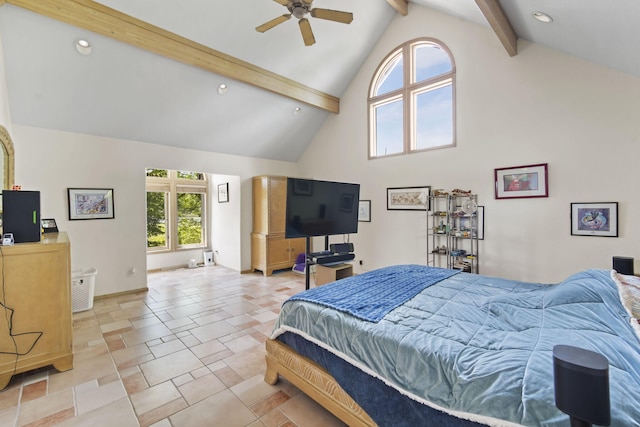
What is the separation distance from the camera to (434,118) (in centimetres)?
463

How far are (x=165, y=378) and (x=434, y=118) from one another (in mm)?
4838

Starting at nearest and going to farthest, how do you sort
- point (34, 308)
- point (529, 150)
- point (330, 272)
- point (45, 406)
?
point (45, 406), point (34, 308), point (330, 272), point (529, 150)

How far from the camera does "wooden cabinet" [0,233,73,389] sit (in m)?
2.24

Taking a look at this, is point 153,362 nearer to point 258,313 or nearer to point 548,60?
point 258,313

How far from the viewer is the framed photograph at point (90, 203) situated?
413 centimetres

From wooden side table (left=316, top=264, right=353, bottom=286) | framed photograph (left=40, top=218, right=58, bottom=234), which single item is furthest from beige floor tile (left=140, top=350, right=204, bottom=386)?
framed photograph (left=40, top=218, right=58, bottom=234)

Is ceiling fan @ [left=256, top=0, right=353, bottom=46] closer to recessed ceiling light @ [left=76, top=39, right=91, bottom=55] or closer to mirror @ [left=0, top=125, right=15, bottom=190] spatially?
recessed ceiling light @ [left=76, top=39, right=91, bottom=55]

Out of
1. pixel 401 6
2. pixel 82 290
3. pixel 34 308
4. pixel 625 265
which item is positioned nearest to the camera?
pixel 34 308

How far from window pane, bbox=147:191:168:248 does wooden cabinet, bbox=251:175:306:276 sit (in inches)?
88.0

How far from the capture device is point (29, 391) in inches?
86.7

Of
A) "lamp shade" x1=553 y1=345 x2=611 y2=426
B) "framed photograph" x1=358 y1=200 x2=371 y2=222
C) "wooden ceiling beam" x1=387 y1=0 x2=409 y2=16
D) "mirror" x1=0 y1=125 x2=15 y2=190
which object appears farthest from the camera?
"framed photograph" x1=358 y1=200 x2=371 y2=222

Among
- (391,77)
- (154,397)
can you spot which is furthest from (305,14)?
(154,397)

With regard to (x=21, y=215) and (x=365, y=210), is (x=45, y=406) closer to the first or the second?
(x=21, y=215)

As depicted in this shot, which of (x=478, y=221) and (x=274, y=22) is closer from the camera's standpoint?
(x=274, y=22)
